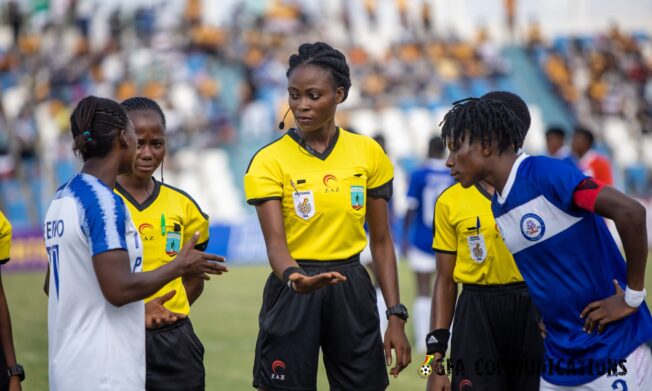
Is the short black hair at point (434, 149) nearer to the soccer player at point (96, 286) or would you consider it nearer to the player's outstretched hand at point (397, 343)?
the player's outstretched hand at point (397, 343)

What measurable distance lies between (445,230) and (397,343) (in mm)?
782

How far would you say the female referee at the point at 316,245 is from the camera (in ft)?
17.0

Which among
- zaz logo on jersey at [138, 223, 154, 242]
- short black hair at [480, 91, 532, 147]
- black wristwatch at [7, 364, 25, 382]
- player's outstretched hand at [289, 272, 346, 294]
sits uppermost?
short black hair at [480, 91, 532, 147]

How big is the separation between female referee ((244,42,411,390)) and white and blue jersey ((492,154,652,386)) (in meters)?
0.98

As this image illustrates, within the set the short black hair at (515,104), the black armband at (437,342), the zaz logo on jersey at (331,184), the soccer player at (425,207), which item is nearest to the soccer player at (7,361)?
the zaz logo on jersey at (331,184)

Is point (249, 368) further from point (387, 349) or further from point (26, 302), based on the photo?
point (26, 302)

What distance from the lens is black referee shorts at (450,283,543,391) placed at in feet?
17.7

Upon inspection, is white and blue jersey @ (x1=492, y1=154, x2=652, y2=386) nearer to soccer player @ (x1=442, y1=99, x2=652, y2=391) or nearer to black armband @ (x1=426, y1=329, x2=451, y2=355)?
soccer player @ (x1=442, y1=99, x2=652, y2=391)

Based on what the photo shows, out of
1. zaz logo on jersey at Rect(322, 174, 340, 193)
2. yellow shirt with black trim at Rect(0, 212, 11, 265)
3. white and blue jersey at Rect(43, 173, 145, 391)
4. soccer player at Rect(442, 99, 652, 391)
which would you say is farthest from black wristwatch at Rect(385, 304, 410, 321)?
yellow shirt with black trim at Rect(0, 212, 11, 265)

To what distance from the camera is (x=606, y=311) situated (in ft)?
14.5

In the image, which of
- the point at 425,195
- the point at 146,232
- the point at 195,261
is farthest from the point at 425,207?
the point at 195,261

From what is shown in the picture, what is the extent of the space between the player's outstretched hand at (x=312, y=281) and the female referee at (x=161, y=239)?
2.78ft

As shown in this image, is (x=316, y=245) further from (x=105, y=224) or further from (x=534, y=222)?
(x=105, y=224)

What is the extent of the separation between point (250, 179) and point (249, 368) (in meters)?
5.09
